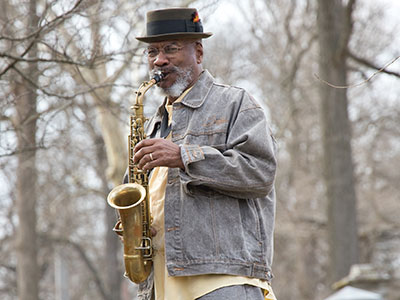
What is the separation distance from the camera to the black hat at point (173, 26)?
13.7 feet

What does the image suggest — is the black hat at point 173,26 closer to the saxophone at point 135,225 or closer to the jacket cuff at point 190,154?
the saxophone at point 135,225

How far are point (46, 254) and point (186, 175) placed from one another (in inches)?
726

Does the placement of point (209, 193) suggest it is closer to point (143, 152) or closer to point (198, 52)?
point (143, 152)

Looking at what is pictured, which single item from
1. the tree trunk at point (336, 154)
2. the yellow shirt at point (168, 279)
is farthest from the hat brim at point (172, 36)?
the tree trunk at point (336, 154)

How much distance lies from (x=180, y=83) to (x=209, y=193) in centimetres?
66

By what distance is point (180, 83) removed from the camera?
418cm

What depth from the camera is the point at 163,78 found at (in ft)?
13.7

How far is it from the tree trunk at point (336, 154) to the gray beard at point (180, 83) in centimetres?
759

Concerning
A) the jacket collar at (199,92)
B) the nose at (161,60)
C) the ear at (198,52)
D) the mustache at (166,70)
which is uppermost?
the ear at (198,52)

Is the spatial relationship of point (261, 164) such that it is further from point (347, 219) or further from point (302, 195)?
point (302, 195)

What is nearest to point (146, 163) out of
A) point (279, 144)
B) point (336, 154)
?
point (336, 154)

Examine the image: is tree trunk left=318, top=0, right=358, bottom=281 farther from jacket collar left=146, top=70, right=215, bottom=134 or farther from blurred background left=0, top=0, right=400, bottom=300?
jacket collar left=146, top=70, right=215, bottom=134

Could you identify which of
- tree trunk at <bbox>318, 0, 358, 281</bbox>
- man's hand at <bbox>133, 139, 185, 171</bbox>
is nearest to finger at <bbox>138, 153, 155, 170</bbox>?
man's hand at <bbox>133, 139, 185, 171</bbox>

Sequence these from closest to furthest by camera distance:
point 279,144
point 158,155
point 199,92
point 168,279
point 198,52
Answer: point 158,155
point 168,279
point 199,92
point 198,52
point 279,144
